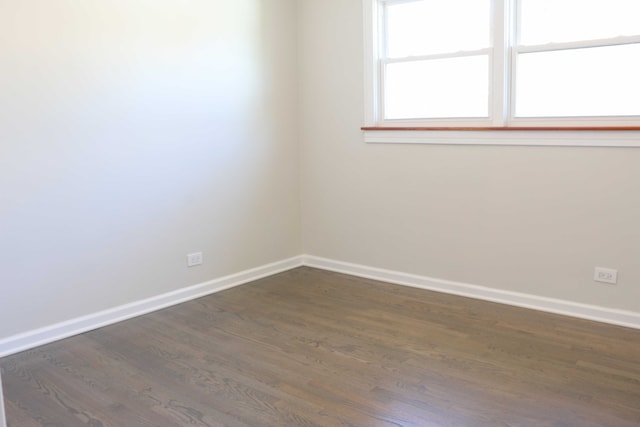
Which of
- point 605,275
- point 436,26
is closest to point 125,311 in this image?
point 436,26

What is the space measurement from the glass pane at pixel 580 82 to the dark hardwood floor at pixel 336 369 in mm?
1319

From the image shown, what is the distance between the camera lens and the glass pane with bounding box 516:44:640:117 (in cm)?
317

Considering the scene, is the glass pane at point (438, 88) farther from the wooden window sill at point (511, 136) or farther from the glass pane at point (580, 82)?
the glass pane at point (580, 82)

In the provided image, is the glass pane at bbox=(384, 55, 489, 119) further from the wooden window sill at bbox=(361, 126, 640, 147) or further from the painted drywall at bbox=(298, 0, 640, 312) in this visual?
the painted drywall at bbox=(298, 0, 640, 312)

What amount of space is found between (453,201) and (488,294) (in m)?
0.70

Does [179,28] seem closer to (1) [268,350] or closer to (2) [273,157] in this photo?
(2) [273,157]

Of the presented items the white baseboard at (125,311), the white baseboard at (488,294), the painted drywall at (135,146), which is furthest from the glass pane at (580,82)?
the white baseboard at (125,311)

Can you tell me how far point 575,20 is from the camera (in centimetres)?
329

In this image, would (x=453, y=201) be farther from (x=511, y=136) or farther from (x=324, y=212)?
(x=324, y=212)

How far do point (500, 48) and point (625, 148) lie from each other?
1.00 metres

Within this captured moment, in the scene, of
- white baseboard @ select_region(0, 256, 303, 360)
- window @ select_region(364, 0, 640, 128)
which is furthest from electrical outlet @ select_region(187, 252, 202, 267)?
window @ select_region(364, 0, 640, 128)

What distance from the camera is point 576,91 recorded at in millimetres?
3355

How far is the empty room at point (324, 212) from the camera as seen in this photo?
268 centimetres

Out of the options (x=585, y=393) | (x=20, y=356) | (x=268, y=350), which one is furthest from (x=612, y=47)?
A: (x=20, y=356)
